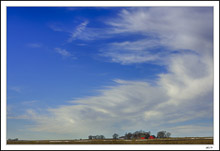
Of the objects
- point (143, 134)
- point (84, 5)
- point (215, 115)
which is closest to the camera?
point (215, 115)

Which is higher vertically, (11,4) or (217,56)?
(11,4)

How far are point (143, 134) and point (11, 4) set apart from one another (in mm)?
28676

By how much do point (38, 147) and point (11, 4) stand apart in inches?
573

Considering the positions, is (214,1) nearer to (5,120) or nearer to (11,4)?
(11,4)

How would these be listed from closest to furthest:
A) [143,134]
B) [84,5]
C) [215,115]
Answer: [215,115], [84,5], [143,134]

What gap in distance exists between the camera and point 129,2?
25.0 metres

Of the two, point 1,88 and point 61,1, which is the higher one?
point 61,1

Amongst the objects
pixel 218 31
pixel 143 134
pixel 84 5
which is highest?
pixel 84 5

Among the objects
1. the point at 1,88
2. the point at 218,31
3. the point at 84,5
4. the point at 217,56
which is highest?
the point at 84,5

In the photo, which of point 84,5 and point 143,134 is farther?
point 143,134

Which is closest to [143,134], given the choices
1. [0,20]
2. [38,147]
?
[38,147]

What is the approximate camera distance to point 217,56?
79.6 ft

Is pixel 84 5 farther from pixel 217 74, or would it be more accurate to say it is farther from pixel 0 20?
pixel 217 74

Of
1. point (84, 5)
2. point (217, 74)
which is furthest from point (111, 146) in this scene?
point (84, 5)
